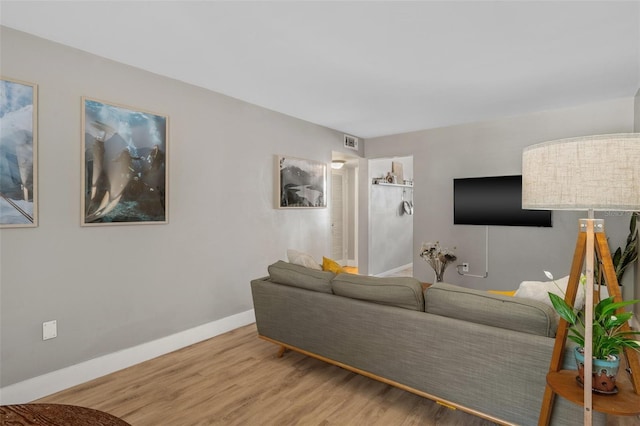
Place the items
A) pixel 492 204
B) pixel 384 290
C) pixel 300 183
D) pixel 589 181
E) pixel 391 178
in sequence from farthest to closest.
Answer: pixel 391 178 < pixel 300 183 < pixel 492 204 < pixel 384 290 < pixel 589 181

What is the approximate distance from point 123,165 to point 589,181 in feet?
10.1

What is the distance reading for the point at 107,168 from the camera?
268 centimetres

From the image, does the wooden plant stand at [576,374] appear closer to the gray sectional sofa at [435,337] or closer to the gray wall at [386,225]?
the gray sectional sofa at [435,337]

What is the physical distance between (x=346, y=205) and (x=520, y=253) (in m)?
3.62

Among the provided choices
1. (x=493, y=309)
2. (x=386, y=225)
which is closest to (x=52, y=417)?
(x=493, y=309)

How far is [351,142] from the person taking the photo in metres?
5.50

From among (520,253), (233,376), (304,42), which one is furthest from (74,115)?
(520,253)

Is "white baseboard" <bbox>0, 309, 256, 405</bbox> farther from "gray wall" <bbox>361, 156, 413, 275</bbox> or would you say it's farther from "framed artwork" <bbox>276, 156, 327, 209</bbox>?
"gray wall" <bbox>361, 156, 413, 275</bbox>

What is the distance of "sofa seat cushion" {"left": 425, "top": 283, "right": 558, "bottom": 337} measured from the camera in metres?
1.67

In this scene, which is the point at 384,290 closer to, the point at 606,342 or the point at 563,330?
the point at 563,330

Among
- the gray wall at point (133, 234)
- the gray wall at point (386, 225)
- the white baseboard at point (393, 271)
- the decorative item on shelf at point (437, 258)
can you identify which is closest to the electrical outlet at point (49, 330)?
the gray wall at point (133, 234)

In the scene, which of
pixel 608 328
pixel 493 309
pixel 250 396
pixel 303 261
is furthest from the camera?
pixel 303 261

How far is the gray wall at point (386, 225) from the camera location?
6.00 meters

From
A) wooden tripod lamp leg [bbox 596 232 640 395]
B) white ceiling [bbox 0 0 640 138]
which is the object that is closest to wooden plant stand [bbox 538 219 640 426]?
wooden tripod lamp leg [bbox 596 232 640 395]
